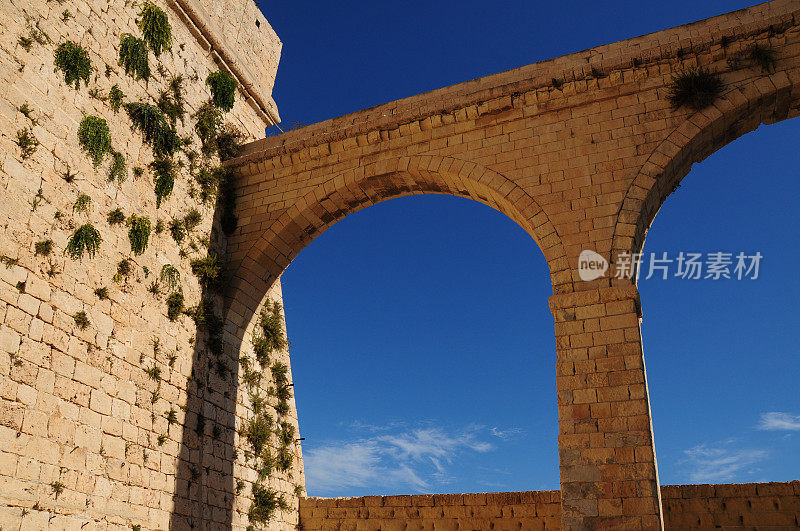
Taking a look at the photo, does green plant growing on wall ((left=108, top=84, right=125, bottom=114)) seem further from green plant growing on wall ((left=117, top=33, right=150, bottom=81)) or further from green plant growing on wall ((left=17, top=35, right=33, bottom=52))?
green plant growing on wall ((left=17, top=35, right=33, bottom=52))

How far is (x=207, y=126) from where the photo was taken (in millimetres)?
10258

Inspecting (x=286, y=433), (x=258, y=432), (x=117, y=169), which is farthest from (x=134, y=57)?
(x=286, y=433)

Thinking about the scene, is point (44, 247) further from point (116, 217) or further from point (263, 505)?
point (263, 505)

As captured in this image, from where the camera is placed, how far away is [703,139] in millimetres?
7992

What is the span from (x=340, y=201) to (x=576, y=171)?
3.66 metres

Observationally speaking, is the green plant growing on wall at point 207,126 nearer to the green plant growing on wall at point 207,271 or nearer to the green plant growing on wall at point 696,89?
the green plant growing on wall at point 207,271

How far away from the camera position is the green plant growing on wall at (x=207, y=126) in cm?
1015

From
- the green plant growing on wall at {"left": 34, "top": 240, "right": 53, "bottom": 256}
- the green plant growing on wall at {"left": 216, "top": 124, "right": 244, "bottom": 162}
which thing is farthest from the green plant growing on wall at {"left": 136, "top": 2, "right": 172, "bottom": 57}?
the green plant growing on wall at {"left": 34, "top": 240, "right": 53, "bottom": 256}

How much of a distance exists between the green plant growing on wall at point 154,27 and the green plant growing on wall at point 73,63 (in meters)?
1.48

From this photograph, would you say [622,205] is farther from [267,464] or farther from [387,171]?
[267,464]

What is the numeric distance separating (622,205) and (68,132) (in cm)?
646

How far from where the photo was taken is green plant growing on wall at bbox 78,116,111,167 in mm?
7702

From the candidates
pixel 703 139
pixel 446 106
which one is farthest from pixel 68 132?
pixel 703 139

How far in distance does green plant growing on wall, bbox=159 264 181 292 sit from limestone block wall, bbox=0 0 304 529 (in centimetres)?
9
